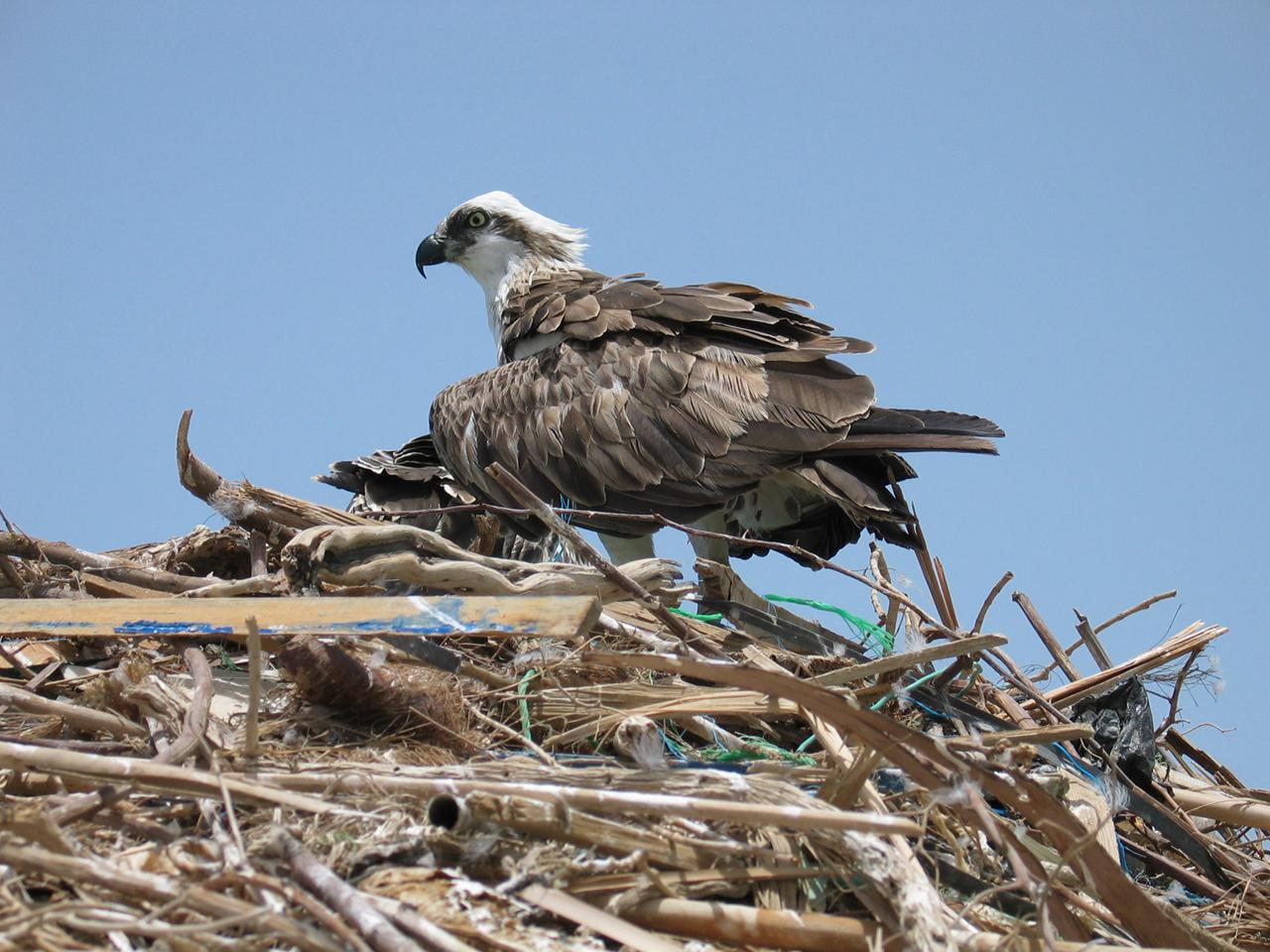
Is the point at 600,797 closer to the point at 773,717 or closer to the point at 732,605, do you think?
the point at 773,717

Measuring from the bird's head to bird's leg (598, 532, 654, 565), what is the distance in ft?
6.83

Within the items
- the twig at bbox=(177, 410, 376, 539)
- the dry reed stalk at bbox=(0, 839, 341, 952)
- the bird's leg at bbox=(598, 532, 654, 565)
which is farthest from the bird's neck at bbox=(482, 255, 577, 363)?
the dry reed stalk at bbox=(0, 839, 341, 952)

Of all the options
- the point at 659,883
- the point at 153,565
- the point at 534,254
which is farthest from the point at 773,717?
the point at 534,254

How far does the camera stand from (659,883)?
2363mm

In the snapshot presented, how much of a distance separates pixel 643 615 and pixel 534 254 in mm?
3933

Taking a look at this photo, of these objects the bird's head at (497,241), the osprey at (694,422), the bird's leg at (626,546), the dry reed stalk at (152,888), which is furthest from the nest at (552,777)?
the bird's head at (497,241)

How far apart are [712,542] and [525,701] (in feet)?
8.63

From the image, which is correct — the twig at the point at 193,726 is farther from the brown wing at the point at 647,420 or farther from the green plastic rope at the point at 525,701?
the brown wing at the point at 647,420

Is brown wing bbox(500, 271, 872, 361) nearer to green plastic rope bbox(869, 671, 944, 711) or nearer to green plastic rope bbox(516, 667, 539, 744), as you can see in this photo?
green plastic rope bbox(869, 671, 944, 711)

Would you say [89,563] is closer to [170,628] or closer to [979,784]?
[170,628]

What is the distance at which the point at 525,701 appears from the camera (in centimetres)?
332

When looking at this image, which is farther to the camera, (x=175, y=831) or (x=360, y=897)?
(x=175, y=831)

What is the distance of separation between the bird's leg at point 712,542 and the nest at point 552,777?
1499 mm

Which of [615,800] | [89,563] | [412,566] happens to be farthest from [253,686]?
[89,563]
